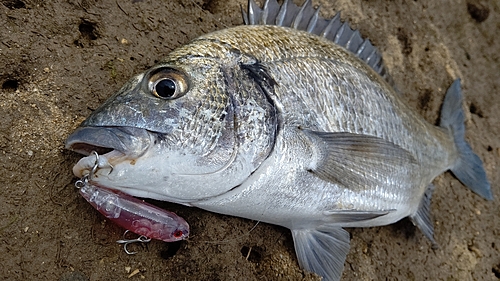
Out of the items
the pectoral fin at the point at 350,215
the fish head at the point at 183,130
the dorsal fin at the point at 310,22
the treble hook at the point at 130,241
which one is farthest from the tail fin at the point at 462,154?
the treble hook at the point at 130,241

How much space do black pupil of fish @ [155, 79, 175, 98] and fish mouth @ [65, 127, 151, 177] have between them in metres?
0.17

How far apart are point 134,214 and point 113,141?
1.09 feet

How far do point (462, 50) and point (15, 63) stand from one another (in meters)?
3.16

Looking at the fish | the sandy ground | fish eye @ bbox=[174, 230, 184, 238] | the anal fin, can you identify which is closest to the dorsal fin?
the fish

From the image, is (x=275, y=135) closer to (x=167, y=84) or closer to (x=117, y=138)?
(x=167, y=84)

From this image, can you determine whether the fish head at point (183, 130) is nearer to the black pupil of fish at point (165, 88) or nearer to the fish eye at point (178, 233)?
the black pupil of fish at point (165, 88)

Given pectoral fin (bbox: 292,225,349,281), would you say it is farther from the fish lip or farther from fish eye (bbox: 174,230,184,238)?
the fish lip

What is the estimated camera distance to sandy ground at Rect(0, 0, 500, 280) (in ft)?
5.31

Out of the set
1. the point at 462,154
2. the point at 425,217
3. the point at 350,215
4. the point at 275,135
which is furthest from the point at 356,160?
the point at 462,154

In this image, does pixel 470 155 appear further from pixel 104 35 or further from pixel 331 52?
pixel 104 35

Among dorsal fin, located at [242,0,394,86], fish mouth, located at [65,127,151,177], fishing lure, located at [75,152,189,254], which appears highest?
dorsal fin, located at [242,0,394,86]

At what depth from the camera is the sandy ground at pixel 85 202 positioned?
1617 millimetres

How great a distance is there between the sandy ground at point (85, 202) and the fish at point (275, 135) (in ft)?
0.62

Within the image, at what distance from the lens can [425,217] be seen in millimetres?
2514
